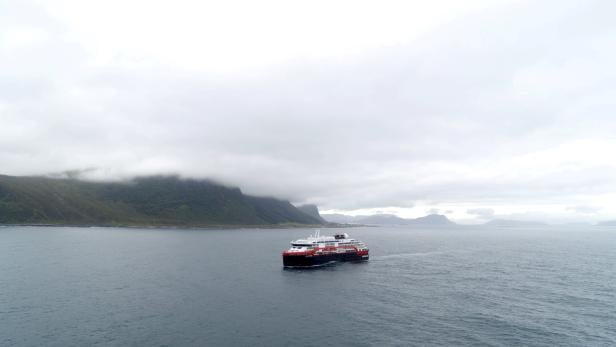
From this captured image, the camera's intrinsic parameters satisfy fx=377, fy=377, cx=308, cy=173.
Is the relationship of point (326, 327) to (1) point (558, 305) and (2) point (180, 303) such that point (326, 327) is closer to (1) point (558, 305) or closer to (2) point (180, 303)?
(2) point (180, 303)

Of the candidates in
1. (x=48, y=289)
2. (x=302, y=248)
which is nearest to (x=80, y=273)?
(x=48, y=289)

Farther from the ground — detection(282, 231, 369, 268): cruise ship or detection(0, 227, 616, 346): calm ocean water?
detection(282, 231, 369, 268): cruise ship

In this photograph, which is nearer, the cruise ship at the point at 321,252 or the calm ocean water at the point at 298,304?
the calm ocean water at the point at 298,304

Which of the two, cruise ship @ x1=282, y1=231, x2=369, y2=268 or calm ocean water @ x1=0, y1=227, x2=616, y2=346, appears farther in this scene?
cruise ship @ x1=282, y1=231, x2=369, y2=268

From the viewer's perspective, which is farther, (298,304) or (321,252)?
(321,252)
